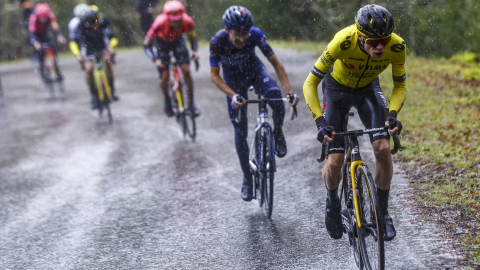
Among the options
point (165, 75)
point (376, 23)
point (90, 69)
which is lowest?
point (90, 69)

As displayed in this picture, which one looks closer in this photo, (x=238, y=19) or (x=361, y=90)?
(x=361, y=90)

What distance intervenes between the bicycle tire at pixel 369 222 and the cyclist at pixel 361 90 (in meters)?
0.18

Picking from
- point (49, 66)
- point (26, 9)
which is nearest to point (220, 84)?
point (49, 66)

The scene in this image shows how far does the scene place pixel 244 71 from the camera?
6.33 m

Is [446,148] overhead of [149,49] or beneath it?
beneath

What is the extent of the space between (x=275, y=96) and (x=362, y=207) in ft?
7.73

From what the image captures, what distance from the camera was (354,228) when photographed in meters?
4.27

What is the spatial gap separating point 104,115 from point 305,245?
9.57m

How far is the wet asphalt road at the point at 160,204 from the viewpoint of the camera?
5000mm

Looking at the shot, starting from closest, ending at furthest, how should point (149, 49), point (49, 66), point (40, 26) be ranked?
point (149, 49) → point (40, 26) → point (49, 66)

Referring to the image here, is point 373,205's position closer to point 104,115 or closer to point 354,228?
point 354,228

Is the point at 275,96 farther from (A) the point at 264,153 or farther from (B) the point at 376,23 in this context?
(B) the point at 376,23

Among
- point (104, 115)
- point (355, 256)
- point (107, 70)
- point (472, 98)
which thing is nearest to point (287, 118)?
point (472, 98)

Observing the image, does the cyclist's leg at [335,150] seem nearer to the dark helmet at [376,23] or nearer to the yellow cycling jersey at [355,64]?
the yellow cycling jersey at [355,64]
